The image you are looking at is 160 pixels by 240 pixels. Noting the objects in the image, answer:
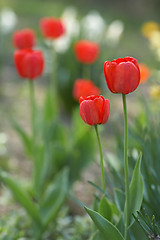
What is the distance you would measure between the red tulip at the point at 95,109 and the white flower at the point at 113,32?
201cm

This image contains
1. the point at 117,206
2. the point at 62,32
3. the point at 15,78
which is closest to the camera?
the point at 117,206

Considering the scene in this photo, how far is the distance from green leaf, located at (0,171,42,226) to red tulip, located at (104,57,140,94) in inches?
30.4

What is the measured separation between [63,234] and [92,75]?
1.64m

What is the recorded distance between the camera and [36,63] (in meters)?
1.63

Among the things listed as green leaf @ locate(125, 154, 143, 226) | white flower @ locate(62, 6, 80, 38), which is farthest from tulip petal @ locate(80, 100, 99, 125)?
white flower @ locate(62, 6, 80, 38)

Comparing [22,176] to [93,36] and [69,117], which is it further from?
[93,36]

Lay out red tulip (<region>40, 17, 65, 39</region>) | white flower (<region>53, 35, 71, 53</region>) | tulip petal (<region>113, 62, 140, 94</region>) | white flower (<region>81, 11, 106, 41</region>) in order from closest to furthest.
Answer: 1. tulip petal (<region>113, 62, 140, 94</region>)
2. red tulip (<region>40, 17, 65, 39</region>)
3. white flower (<region>53, 35, 71, 53</region>)
4. white flower (<region>81, 11, 106, 41</region>)

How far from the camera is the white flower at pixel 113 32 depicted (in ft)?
9.62

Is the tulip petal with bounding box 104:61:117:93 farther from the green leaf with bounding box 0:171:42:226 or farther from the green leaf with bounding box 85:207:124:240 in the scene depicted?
the green leaf with bounding box 0:171:42:226

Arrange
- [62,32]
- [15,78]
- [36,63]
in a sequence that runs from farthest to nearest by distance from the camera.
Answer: [15,78] → [62,32] → [36,63]

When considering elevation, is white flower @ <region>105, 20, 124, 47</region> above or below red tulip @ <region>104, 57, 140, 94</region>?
above

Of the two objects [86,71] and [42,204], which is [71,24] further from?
[42,204]

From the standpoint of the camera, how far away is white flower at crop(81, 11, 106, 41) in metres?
3.03

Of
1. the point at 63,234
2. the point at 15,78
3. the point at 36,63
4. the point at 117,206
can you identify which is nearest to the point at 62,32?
the point at 36,63
